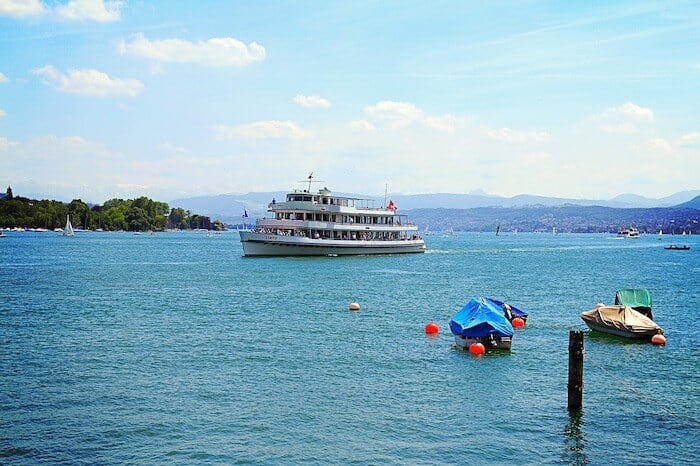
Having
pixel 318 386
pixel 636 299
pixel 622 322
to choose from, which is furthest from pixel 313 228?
pixel 318 386

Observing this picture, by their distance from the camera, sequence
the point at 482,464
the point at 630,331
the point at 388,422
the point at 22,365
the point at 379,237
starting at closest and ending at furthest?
the point at 482,464 → the point at 388,422 → the point at 22,365 → the point at 630,331 → the point at 379,237

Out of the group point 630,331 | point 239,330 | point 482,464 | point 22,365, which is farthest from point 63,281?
point 482,464

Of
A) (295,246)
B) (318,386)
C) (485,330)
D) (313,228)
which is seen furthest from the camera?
(313,228)

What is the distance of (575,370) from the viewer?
28.4 metres

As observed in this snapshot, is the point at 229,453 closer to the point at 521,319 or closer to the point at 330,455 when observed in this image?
the point at 330,455

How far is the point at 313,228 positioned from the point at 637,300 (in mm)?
70466

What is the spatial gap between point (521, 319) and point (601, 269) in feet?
235

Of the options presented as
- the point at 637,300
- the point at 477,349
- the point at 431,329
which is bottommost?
the point at 477,349

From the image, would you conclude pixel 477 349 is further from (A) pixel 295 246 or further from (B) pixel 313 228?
(B) pixel 313 228

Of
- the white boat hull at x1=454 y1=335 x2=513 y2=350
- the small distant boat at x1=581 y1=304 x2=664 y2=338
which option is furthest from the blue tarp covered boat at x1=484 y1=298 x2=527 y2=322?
the white boat hull at x1=454 y1=335 x2=513 y2=350

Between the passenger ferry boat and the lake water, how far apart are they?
48448 millimetres

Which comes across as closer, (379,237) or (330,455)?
(330,455)

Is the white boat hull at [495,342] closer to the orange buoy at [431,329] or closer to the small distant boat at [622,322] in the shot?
the orange buoy at [431,329]

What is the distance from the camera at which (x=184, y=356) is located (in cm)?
3800
